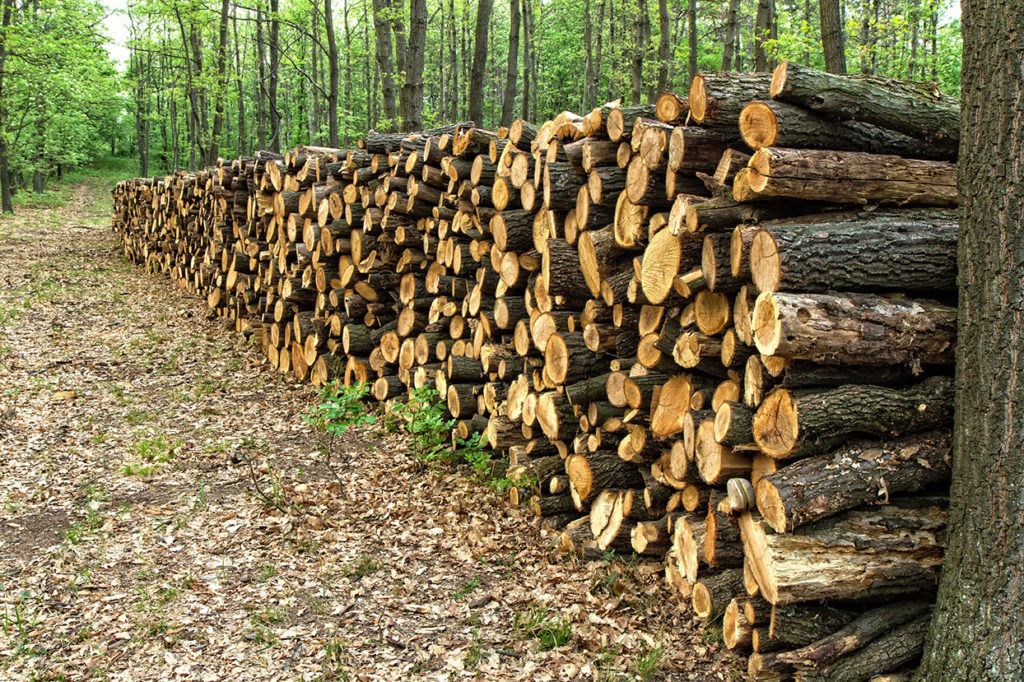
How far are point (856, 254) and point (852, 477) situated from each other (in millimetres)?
1012

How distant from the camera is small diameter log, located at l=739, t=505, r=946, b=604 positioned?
3146mm

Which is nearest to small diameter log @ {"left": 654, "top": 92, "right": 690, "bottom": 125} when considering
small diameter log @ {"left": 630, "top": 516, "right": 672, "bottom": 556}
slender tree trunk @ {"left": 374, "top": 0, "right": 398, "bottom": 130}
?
small diameter log @ {"left": 630, "top": 516, "right": 672, "bottom": 556}

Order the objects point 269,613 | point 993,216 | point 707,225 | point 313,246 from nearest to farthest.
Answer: point 993,216
point 707,225
point 269,613
point 313,246

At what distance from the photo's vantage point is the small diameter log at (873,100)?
11.3 ft

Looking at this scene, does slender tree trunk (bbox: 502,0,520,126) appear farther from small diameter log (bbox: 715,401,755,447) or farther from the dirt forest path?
small diameter log (bbox: 715,401,755,447)

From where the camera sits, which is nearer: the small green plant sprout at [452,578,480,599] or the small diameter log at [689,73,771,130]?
the small diameter log at [689,73,771,130]

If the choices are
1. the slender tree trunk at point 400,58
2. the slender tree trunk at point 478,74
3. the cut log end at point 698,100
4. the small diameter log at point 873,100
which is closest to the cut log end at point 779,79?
the small diameter log at point 873,100

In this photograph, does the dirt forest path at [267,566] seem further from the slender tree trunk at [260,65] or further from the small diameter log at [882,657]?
the slender tree trunk at [260,65]

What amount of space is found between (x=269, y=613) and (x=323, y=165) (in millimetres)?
5341

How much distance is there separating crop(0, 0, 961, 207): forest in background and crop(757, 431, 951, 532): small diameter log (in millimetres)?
7034

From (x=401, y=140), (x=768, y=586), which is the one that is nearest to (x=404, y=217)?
(x=401, y=140)

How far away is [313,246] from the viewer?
7836mm

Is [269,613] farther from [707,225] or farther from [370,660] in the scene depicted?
[707,225]

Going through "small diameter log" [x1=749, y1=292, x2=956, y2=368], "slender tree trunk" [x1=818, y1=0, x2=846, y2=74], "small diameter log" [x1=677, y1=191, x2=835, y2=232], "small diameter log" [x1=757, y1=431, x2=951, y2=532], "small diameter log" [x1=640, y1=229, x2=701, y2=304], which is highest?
"slender tree trunk" [x1=818, y1=0, x2=846, y2=74]
